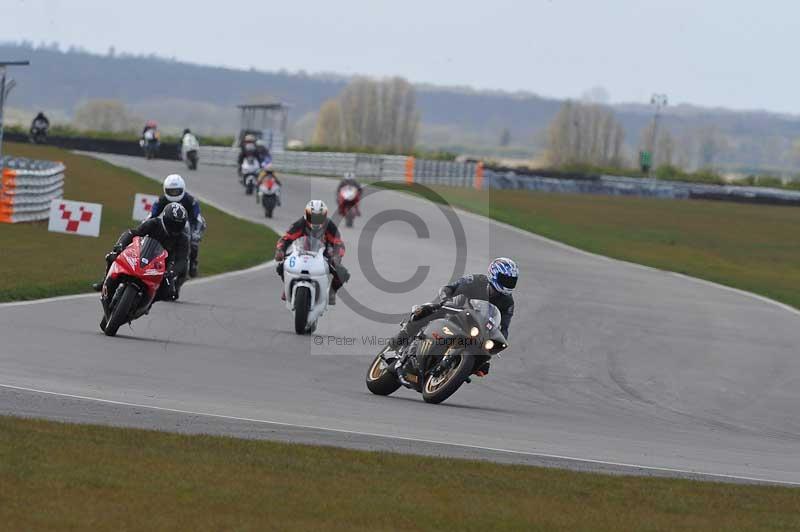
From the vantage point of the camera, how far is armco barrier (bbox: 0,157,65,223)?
3006cm

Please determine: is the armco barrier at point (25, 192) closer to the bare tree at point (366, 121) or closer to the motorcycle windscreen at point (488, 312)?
the motorcycle windscreen at point (488, 312)

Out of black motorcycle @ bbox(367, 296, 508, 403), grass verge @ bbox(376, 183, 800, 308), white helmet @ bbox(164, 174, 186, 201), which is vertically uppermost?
white helmet @ bbox(164, 174, 186, 201)

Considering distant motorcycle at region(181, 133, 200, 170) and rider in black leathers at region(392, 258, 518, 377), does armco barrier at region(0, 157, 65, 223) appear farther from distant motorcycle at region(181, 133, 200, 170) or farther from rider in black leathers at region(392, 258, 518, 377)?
distant motorcycle at region(181, 133, 200, 170)

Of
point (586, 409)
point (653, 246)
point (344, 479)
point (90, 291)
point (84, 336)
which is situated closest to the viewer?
point (344, 479)

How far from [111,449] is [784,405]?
9.04 m

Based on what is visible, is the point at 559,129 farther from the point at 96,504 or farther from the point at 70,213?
the point at 96,504

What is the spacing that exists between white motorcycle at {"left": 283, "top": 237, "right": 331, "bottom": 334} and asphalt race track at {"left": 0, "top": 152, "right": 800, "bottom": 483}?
36cm

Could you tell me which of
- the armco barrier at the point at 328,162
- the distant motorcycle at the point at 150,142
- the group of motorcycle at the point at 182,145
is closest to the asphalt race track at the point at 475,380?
the group of motorcycle at the point at 182,145

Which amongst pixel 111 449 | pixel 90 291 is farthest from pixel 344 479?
pixel 90 291

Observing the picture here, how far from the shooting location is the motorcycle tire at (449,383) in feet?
38.7

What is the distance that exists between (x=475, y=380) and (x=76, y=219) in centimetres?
1587

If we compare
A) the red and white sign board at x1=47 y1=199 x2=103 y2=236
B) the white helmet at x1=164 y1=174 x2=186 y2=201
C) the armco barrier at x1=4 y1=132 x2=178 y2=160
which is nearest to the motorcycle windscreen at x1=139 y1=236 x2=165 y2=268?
the white helmet at x1=164 y1=174 x2=186 y2=201

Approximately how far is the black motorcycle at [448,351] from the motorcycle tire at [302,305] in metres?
3.85

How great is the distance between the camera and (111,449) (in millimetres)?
8203
